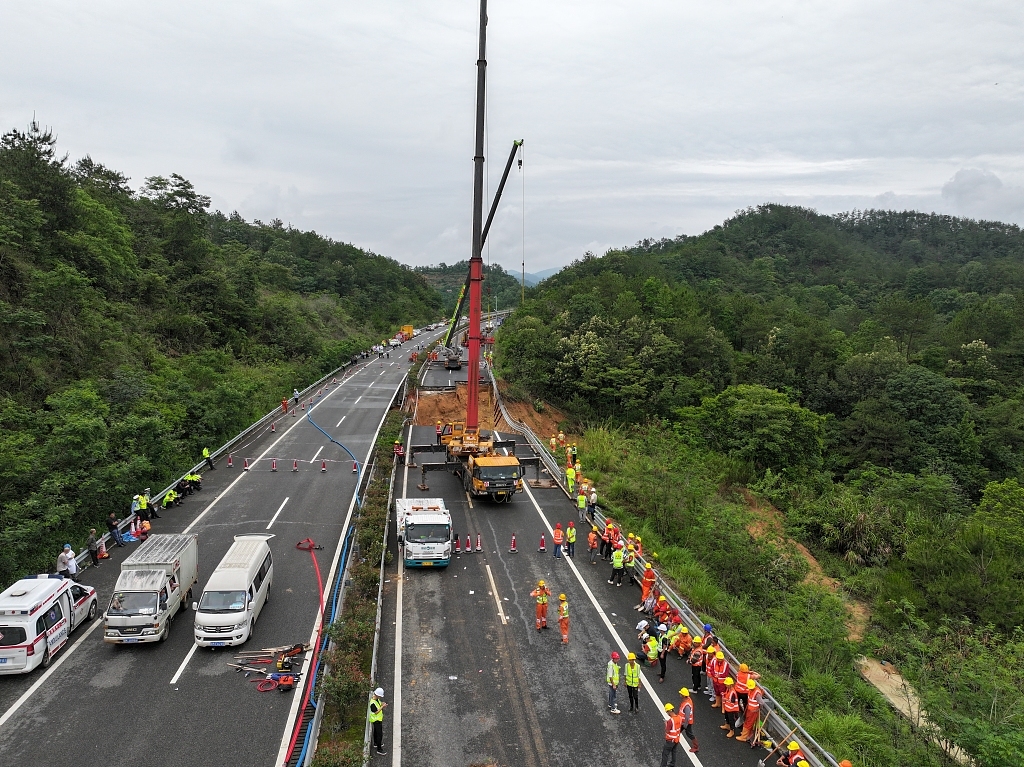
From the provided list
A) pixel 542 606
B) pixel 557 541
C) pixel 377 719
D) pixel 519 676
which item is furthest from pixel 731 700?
pixel 557 541

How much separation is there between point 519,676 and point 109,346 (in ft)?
100

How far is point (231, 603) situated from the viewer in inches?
639

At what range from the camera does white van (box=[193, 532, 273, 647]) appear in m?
15.9

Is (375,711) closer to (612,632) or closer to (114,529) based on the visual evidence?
(612,632)

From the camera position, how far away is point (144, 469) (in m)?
25.7

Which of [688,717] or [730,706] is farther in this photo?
[730,706]

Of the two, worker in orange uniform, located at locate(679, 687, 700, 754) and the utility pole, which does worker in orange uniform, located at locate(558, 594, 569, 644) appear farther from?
the utility pole

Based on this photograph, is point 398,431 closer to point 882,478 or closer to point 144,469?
point 144,469

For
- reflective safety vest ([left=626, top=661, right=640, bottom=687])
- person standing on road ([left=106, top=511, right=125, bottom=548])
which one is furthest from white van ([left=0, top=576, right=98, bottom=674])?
reflective safety vest ([left=626, top=661, right=640, bottom=687])

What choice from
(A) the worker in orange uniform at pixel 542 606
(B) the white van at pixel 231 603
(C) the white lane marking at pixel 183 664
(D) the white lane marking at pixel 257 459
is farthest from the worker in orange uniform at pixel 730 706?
(D) the white lane marking at pixel 257 459

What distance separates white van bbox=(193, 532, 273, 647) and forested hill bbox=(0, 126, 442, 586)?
310 inches

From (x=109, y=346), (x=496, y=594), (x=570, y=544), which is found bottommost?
(x=496, y=594)

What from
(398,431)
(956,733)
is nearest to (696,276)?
(398,431)

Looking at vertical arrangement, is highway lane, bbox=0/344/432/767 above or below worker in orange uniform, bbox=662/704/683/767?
below
